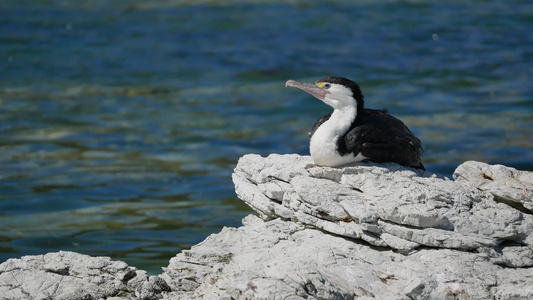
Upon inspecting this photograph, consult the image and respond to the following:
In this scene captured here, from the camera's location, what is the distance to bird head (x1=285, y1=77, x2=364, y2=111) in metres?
6.23

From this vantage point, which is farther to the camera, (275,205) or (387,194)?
(275,205)

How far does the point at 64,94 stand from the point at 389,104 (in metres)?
6.80

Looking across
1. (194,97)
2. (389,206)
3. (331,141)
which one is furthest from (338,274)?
(194,97)

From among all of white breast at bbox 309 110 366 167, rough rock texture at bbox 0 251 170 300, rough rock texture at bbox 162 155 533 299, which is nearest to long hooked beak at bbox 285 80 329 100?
white breast at bbox 309 110 366 167

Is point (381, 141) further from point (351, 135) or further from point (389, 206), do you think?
point (389, 206)

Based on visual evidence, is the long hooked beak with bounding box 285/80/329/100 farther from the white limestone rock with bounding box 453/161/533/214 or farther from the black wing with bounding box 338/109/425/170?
the white limestone rock with bounding box 453/161/533/214

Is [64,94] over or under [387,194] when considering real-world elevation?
under

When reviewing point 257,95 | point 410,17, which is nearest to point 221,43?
point 257,95

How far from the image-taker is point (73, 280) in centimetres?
617

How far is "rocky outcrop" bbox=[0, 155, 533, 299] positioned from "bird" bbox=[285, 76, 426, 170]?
0.10 metres

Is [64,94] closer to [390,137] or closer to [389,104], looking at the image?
[389,104]

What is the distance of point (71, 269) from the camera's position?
6270 mm

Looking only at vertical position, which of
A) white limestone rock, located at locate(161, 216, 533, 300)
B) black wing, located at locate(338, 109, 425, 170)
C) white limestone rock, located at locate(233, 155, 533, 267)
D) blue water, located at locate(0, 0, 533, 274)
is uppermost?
black wing, located at locate(338, 109, 425, 170)

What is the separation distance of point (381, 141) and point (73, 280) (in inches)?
101
